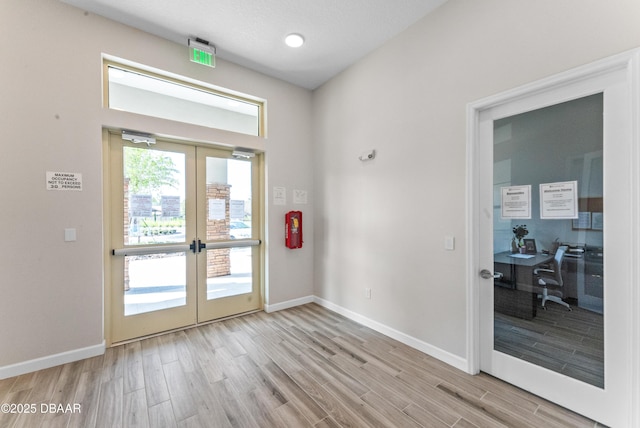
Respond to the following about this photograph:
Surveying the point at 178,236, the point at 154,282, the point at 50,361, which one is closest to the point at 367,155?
the point at 178,236

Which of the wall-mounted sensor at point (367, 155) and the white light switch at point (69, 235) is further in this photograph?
the wall-mounted sensor at point (367, 155)

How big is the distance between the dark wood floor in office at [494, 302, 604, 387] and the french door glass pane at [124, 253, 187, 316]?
138 inches

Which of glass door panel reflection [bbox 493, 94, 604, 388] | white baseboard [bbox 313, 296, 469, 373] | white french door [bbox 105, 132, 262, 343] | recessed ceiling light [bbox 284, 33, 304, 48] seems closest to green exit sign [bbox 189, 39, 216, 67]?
recessed ceiling light [bbox 284, 33, 304, 48]

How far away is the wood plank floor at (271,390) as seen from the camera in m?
1.85

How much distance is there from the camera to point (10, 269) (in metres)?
2.33

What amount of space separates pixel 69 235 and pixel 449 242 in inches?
146

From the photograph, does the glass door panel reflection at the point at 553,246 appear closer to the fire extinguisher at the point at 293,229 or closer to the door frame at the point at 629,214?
the door frame at the point at 629,214

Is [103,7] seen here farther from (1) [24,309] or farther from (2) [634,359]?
(2) [634,359]

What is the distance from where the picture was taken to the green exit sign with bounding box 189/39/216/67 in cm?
304

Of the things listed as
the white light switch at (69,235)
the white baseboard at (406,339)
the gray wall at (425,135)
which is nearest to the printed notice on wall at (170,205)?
the white light switch at (69,235)

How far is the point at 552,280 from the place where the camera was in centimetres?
203

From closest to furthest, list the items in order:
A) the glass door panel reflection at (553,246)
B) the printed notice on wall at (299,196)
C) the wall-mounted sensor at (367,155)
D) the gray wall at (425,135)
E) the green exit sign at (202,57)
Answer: the glass door panel reflection at (553,246) → the gray wall at (425,135) → the green exit sign at (202,57) → the wall-mounted sensor at (367,155) → the printed notice on wall at (299,196)

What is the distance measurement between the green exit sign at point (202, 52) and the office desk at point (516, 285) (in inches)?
150

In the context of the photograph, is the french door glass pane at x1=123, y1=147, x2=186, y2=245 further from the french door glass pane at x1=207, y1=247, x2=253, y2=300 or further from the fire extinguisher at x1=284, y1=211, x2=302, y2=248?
the fire extinguisher at x1=284, y1=211, x2=302, y2=248
